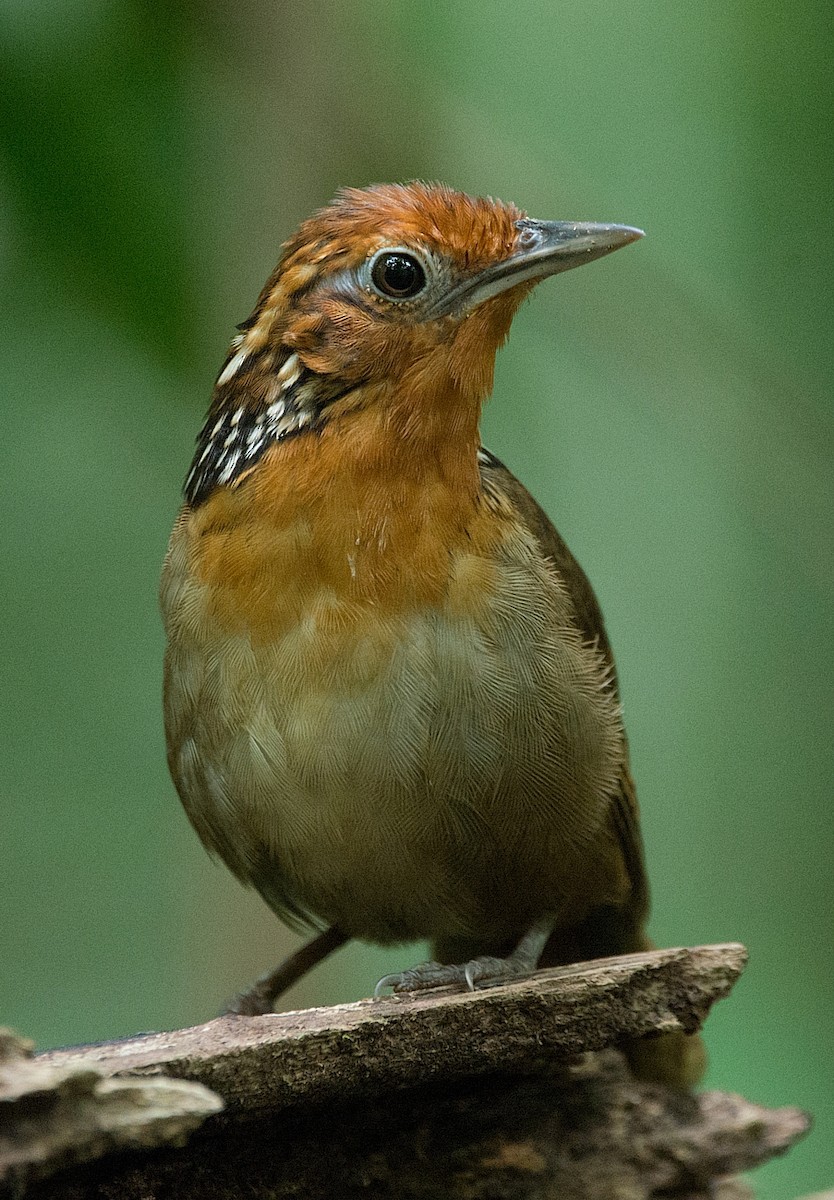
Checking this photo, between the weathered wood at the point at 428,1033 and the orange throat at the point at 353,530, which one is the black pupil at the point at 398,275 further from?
the weathered wood at the point at 428,1033

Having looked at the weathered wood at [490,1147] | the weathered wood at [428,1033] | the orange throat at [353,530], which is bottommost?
the weathered wood at [490,1147]

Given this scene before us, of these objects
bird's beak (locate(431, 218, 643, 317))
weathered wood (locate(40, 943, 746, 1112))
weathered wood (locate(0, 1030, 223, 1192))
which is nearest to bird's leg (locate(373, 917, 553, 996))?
weathered wood (locate(40, 943, 746, 1112))

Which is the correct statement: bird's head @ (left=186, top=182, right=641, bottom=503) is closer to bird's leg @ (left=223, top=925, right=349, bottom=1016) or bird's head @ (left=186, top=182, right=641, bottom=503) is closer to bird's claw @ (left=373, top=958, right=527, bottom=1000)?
bird's claw @ (left=373, top=958, right=527, bottom=1000)

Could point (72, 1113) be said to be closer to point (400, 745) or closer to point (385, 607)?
point (400, 745)

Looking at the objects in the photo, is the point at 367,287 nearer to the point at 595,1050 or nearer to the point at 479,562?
the point at 479,562

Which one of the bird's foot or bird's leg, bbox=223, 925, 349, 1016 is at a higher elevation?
bird's leg, bbox=223, 925, 349, 1016

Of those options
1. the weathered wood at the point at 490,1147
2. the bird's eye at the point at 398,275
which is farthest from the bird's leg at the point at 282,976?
the bird's eye at the point at 398,275

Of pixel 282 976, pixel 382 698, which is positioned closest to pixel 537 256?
pixel 382 698
